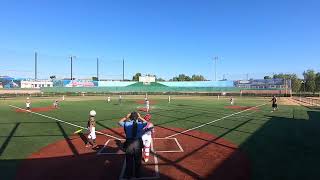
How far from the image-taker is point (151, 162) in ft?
35.8

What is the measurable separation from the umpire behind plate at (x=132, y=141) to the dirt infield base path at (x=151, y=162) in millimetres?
584

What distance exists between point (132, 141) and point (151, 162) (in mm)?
2407

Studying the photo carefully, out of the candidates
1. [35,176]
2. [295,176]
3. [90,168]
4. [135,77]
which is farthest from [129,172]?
[135,77]

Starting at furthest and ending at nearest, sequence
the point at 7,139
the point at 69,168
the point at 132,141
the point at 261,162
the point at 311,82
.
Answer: the point at 311,82 → the point at 7,139 → the point at 261,162 → the point at 69,168 → the point at 132,141

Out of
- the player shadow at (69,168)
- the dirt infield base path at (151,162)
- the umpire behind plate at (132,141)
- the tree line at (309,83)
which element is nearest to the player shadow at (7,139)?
the dirt infield base path at (151,162)

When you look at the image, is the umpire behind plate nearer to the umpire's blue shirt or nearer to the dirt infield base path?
the umpire's blue shirt

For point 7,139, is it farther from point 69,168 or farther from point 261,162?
point 261,162

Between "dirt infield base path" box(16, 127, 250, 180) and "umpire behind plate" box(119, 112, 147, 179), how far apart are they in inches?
23.0

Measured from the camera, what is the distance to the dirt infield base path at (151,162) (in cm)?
955

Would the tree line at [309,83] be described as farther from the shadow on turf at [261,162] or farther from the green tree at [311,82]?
the shadow on turf at [261,162]

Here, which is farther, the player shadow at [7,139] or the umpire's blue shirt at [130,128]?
the player shadow at [7,139]

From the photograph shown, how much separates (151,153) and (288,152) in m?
5.68

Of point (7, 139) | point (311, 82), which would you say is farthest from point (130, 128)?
point (311, 82)

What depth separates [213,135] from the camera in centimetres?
1700
